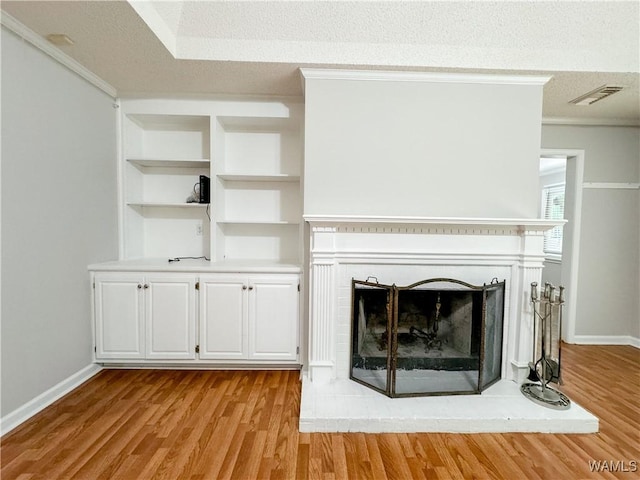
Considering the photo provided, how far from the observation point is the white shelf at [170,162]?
274 centimetres

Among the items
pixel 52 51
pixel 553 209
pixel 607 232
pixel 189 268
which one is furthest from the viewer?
pixel 553 209

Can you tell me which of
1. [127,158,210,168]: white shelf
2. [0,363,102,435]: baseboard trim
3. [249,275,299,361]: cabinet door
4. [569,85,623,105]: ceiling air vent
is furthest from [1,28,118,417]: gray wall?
[569,85,623,105]: ceiling air vent

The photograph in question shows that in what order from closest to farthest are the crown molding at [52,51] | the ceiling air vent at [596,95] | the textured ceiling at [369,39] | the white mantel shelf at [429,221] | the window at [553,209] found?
1. the crown molding at [52,51]
2. the textured ceiling at [369,39]
3. the white mantel shelf at [429,221]
4. the ceiling air vent at [596,95]
5. the window at [553,209]

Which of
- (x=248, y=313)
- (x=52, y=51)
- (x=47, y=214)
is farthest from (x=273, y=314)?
(x=52, y=51)

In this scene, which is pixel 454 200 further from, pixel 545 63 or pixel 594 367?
pixel 594 367

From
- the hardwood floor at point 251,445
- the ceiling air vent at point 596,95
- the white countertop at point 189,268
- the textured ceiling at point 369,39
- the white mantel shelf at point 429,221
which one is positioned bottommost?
the hardwood floor at point 251,445

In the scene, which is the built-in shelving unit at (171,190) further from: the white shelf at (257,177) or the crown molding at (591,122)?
the crown molding at (591,122)

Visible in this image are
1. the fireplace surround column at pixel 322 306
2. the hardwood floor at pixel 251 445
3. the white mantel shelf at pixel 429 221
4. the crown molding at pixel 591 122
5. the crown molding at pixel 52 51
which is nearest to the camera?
the hardwood floor at pixel 251 445

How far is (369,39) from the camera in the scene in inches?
83.4

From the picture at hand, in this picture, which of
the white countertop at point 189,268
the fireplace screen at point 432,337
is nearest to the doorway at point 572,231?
the fireplace screen at point 432,337

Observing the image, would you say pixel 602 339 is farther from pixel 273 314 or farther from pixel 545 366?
pixel 273 314

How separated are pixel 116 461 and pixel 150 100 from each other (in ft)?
8.85

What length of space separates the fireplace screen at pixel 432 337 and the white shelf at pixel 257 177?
1.17 m

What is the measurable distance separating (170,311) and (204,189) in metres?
1.10
